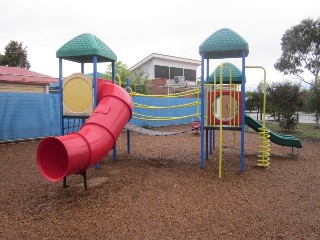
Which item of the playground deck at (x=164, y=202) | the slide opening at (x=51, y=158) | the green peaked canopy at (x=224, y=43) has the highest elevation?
the green peaked canopy at (x=224, y=43)

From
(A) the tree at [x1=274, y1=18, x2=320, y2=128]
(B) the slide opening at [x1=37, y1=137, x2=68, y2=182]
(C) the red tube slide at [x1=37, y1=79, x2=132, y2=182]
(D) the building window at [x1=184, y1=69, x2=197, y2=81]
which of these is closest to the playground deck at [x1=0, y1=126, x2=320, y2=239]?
(B) the slide opening at [x1=37, y1=137, x2=68, y2=182]

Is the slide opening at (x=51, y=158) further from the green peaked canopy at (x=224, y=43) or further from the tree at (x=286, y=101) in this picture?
the tree at (x=286, y=101)

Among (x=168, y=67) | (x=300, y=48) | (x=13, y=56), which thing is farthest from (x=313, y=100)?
(x=13, y=56)

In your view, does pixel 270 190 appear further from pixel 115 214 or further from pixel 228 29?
pixel 228 29

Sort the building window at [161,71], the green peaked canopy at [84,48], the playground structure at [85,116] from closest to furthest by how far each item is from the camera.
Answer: the playground structure at [85,116], the green peaked canopy at [84,48], the building window at [161,71]

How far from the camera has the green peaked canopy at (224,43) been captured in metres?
6.48

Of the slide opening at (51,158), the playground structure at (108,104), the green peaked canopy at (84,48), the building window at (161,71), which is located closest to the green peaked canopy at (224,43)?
the playground structure at (108,104)

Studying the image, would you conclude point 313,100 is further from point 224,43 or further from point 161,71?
point 161,71

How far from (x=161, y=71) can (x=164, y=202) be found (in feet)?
91.1

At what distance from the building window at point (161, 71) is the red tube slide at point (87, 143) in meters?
25.0

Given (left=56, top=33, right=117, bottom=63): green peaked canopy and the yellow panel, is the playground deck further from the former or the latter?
(left=56, top=33, right=117, bottom=63): green peaked canopy

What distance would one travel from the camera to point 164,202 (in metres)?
4.81

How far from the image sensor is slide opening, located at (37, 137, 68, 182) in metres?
5.25

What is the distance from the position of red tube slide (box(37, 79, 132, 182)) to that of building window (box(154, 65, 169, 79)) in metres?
25.0
